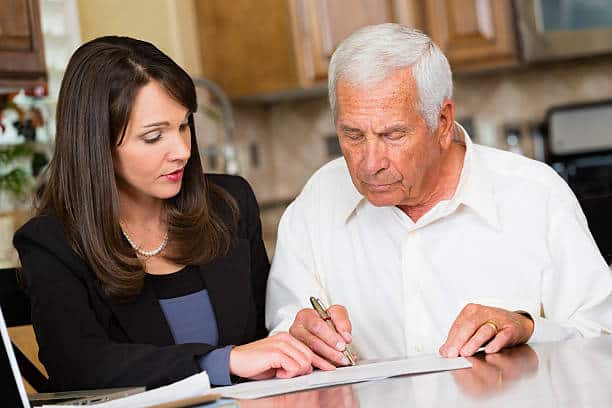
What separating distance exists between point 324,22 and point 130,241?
8.46 ft

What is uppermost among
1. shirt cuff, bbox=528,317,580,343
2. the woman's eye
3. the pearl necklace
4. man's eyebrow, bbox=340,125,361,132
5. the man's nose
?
the woman's eye

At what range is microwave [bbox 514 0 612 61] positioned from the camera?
4016 millimetres

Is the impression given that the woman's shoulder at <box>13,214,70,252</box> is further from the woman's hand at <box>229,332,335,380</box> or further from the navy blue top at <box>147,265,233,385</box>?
the woman's hand at <box>229,332,335,380</box>

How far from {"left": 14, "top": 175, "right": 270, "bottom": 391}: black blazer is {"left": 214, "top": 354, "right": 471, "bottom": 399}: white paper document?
0.52 feet

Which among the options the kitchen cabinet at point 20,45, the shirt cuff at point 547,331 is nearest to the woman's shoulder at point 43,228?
the shirt cuff at point 547,331

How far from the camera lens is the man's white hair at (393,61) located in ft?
5.54

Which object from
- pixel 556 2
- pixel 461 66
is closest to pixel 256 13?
pixel 461 66

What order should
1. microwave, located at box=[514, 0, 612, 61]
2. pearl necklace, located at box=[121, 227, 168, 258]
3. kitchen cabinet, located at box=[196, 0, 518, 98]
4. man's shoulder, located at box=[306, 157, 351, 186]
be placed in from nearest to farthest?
pearl necklace, located at box=[121, 227, 168, 258] < man's shoulder, located at box=[306, 157, 351, 186] < microwave, located at box=[514, 0, 612, 61] < kitchen cabinet, located at box=[196, 0, 518, 98]

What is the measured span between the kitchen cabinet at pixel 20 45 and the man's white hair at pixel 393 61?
5.13 feet

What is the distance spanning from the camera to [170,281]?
1.86 metres

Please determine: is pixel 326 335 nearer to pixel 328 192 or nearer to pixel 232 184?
pixel 328 192

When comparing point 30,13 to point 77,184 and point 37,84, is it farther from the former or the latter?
point 77,184

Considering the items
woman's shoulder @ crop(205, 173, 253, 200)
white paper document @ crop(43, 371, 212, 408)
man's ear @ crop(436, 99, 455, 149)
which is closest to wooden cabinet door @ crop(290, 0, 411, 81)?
woman's shoulder @ crop(205, 173, 253, 200)

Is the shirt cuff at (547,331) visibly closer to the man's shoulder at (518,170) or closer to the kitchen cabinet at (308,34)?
the man's shoulder at (518,170)
